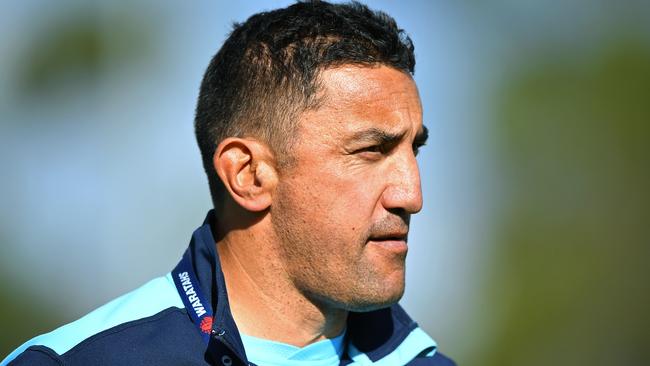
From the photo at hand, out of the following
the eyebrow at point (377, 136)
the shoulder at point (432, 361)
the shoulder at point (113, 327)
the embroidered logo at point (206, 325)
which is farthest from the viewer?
the shoulder at point (432, 361)

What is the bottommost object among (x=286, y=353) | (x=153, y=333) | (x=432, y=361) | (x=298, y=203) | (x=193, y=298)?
(x=432, y=361)

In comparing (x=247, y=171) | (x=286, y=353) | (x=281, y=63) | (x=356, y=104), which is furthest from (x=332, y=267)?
(x=281, y=63)

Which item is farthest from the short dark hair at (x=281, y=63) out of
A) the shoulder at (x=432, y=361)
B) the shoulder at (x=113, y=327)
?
the shoulder at (x=432, y=361)

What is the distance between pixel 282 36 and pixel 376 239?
835 mm

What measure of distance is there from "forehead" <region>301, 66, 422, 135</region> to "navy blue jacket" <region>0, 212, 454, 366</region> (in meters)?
0.61

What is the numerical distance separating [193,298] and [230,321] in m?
0.21

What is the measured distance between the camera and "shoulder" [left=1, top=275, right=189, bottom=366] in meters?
2.81

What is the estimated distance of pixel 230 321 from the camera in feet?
9.48

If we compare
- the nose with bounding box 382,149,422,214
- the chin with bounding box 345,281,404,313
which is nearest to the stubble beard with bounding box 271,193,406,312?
the chin with bounding box 345,281,404,313

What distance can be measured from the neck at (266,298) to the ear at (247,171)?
0.09 metres

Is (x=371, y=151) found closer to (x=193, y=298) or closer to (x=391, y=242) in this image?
(x=391, y=242)

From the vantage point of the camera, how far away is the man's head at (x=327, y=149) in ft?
10.00

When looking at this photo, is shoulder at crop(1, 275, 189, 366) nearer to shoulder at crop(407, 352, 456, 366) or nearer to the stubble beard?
the stubble beard

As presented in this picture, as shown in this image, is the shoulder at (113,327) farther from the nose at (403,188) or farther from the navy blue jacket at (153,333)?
the nose at (403,188)
